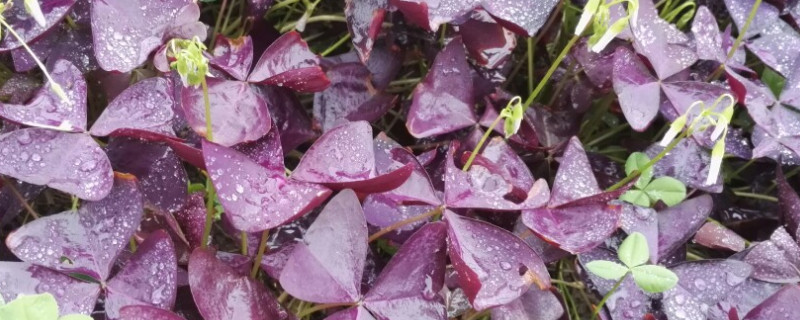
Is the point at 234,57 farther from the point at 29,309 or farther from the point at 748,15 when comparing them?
the point at 748,15

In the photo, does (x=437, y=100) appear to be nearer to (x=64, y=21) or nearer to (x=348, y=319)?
(x=348, y=319)

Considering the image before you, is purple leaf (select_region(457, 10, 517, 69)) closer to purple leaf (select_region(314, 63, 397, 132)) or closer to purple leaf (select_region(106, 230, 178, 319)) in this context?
purple leaf (select_region(314, 63, 397, 132))

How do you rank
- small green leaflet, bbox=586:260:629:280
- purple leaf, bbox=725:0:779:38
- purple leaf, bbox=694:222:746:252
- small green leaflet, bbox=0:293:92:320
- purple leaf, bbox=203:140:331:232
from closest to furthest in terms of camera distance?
small green leaflet, bbox=0:293:92:320
purple leaf, bbox=203:140:331:232
small green leaflet, bbox=586:260:629:280
purple leaf, bbox=694:222:746:252
purple leaf, bbox=725:0:779:38

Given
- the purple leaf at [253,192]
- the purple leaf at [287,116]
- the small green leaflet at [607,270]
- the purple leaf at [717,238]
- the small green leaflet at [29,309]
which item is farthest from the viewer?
the purple leaf at [717,238]

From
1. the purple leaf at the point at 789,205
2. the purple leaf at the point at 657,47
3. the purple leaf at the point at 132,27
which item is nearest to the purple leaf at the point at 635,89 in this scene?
the purple leaf at the point at 657,47

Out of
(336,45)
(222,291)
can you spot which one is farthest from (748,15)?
(222,291)

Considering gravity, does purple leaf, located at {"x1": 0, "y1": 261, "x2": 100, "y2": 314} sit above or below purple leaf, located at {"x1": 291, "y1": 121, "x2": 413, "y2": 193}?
below

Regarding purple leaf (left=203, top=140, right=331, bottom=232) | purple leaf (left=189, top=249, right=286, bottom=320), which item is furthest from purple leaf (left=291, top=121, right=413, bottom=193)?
purple leaf (left=189, top=249, right=286, bottom=320)

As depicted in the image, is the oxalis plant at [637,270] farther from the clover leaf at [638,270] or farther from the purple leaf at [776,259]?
the purple leaf at [776,259]
